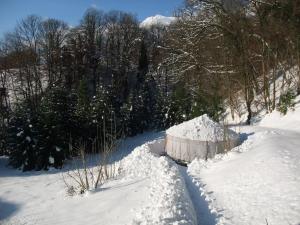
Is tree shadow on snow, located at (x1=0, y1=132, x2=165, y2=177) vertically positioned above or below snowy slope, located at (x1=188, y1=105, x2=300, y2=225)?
below

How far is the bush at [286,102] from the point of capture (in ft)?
46.5

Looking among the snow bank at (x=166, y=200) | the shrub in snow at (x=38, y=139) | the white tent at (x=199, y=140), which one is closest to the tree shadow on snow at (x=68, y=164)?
the shrub in snow at (x=38, y=139)

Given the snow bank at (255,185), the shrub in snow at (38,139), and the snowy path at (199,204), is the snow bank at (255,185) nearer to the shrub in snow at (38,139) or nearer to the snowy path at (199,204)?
the snowy path at (199,204)

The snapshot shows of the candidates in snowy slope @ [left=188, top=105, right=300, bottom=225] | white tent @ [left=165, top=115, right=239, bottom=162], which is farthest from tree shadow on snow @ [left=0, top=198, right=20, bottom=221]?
white tent @ [left=165, top=115, right=239, bottom=162]

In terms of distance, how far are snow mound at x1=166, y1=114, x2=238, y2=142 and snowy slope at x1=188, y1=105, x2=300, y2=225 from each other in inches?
59.0

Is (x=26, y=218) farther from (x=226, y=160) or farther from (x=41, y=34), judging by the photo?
(x=41, y=34)

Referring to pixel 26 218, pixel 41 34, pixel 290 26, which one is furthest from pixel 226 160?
pixel 41 34

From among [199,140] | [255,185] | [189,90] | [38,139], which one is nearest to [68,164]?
[38,139]

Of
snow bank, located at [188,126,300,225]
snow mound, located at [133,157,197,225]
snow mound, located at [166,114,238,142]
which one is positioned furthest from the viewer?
snow mound, located at [166,114,238,142]

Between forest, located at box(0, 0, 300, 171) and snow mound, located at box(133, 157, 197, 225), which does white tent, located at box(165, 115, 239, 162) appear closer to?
forest, located at box(0, 0, 300, 171)

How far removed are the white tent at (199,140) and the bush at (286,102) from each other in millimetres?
3949

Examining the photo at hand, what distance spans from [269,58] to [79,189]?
10429 mm

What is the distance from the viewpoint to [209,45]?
19047 mm

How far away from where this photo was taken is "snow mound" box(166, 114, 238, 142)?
10867 millimetres
